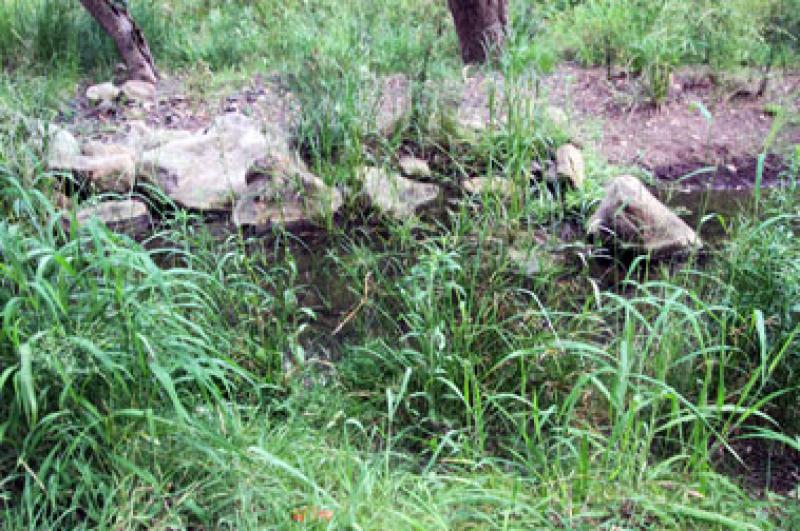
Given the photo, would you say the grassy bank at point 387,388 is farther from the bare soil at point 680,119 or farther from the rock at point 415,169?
the bare soil at point 680,119

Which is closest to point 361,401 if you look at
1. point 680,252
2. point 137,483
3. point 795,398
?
point 137,483

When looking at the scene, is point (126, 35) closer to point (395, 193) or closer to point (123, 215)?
point (123, 215)

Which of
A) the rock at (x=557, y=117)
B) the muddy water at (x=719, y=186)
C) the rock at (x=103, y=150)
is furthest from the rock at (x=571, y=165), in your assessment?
the rock at (x=103, y=150)

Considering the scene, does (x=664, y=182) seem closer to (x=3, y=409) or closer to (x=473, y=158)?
(x=473, y=158)

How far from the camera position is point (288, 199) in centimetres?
407

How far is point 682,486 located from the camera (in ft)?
6.04

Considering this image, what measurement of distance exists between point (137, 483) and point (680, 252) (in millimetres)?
2617

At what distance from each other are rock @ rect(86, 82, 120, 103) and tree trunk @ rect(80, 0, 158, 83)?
0.35m

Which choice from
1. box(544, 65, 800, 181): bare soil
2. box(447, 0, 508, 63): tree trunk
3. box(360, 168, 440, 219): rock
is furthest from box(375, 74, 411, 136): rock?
box(447, 0, 508, 63): tree trunk

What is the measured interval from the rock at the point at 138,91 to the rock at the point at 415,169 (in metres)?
2.32

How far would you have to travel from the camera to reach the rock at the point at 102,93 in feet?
18.1

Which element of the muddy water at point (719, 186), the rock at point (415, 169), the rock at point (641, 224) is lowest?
the muddy water at point (719, 186)

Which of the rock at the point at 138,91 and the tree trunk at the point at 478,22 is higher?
the tree trunk at the point at 478,22

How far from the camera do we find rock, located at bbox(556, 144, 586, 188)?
419 cm
